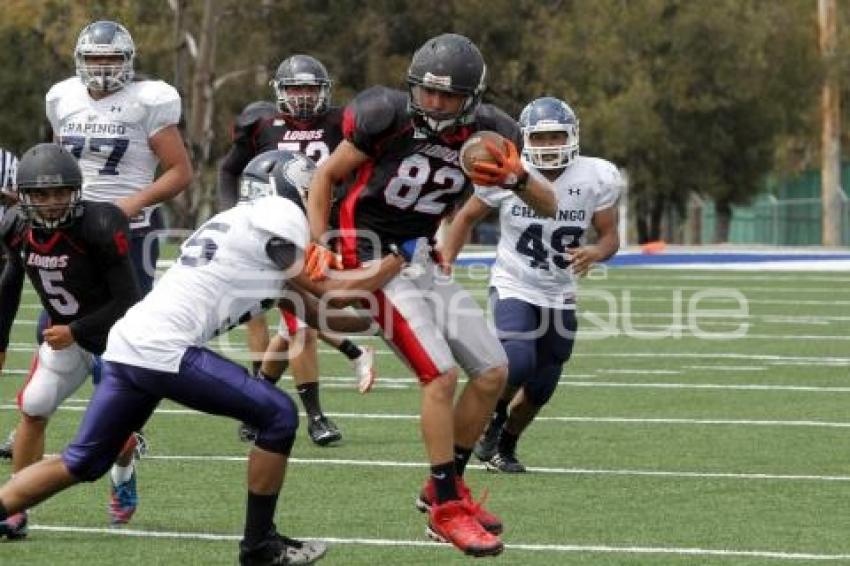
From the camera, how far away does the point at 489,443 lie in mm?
9250

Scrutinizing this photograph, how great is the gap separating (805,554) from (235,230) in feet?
7.31

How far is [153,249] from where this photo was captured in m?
9.21

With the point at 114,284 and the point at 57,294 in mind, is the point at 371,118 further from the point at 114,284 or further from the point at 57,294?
the point at 57,294

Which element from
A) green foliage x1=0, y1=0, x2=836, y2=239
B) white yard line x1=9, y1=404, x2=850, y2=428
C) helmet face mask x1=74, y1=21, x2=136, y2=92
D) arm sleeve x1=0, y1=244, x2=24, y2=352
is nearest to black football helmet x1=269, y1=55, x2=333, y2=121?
helmet face mask x1=74, y1=21, x2=136, y2=92

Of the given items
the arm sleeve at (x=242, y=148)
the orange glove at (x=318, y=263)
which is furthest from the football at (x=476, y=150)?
the arm sleeve at (x=242, y=148)

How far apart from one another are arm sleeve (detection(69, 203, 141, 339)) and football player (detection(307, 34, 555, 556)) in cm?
68

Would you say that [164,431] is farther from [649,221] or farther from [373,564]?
[649,221]

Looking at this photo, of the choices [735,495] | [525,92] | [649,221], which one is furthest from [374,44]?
[735,495]

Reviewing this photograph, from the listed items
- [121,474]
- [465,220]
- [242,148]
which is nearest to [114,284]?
[121,474]

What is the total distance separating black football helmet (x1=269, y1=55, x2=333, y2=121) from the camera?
10.2m

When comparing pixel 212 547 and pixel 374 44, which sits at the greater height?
pixel 212 547

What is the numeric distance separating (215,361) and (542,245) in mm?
3410

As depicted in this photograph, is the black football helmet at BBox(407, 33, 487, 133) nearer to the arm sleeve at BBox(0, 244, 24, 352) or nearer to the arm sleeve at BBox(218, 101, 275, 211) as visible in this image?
the arm sleeve at BBox(0, 244, 24, 352)

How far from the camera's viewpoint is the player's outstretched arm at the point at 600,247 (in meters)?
9.09
